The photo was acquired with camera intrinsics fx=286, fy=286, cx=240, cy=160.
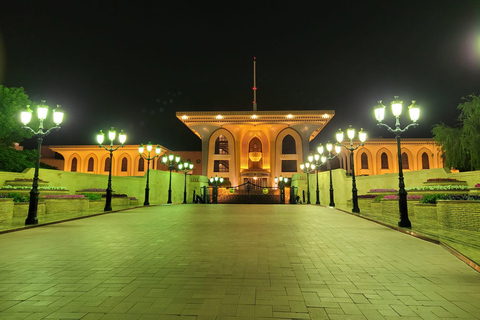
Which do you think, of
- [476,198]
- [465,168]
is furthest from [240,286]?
[465,168]

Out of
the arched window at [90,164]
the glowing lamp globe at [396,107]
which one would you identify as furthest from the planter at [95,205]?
the arched window at [90,164]

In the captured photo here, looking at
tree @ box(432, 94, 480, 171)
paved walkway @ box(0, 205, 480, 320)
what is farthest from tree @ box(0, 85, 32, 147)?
tree @ box(432, 94, 480, 171)

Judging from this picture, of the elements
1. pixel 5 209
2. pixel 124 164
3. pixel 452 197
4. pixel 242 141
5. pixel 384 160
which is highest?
pixel 242 141

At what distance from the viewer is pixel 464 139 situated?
22.8 metres

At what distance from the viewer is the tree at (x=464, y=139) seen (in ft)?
72.1

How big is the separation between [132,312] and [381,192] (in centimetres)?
2004

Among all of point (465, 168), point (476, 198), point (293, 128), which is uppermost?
point (293, 128)

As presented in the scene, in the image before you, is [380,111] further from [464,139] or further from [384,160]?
[384,160]

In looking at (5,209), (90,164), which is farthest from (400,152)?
(90,164)

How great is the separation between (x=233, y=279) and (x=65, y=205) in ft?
Answer: 50.7

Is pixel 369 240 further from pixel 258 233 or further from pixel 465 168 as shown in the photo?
pixel 465 168

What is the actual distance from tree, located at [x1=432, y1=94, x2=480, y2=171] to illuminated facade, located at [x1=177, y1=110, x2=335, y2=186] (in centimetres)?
2504

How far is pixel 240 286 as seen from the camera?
4012mm

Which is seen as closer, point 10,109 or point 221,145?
point 10,109
